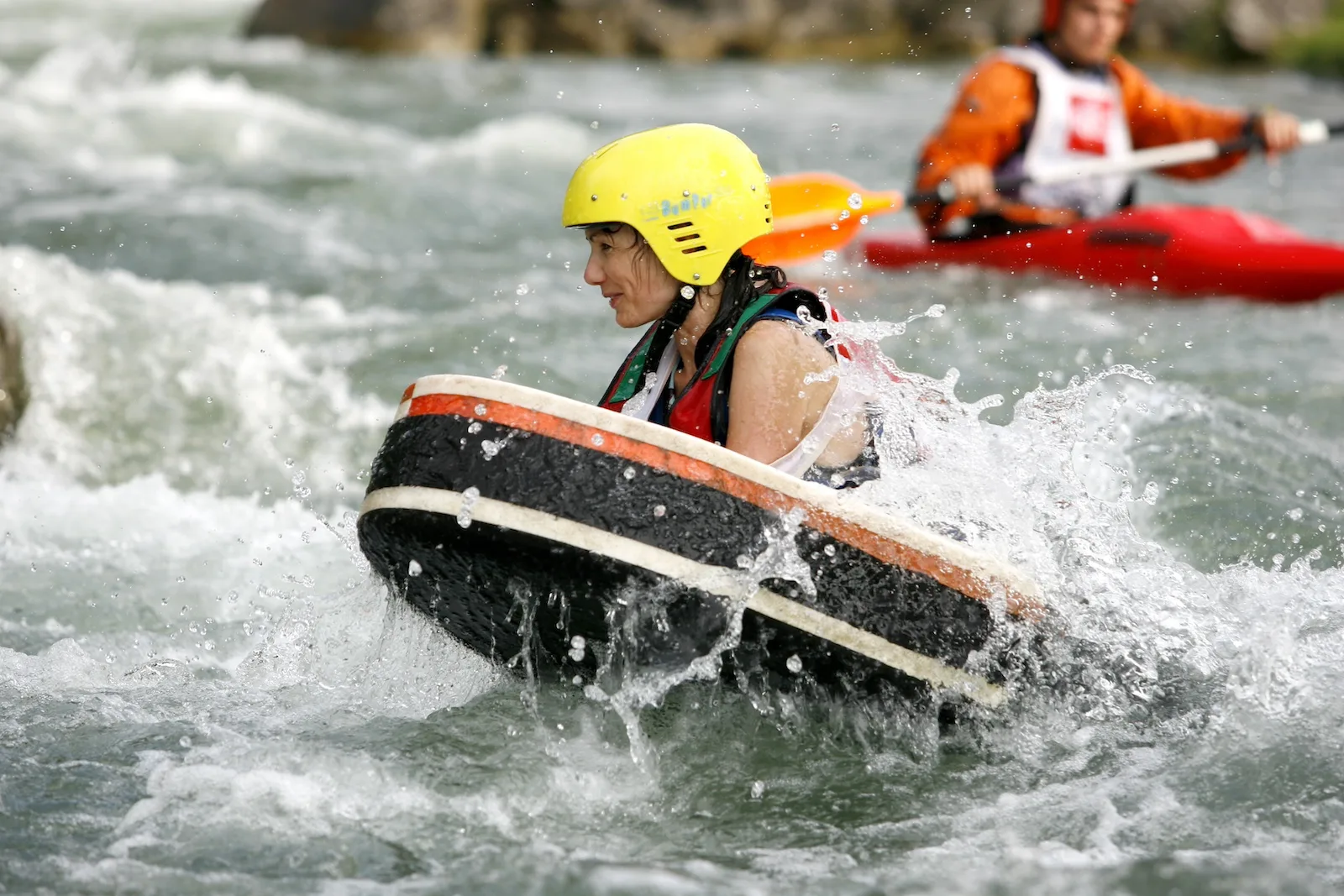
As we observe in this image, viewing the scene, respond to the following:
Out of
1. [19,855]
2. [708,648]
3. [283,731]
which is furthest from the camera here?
[283,731]

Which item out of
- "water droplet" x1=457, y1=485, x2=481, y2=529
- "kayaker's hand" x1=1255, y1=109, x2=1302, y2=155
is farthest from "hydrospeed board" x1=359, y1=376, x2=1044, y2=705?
"kayaker's hand" x1=1255, y1=109, x2=1302, y2=155

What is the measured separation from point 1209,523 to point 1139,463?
1.66 feet

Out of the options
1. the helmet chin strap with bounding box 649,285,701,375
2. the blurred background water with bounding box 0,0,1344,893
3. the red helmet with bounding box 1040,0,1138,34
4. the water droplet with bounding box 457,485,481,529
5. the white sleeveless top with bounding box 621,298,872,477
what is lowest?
the blurred background water with bounding box 0,0,1344,893

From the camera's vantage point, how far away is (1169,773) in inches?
135

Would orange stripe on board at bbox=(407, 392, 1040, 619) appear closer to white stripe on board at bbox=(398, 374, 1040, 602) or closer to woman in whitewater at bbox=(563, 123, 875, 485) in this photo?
white stripe on board at bbox=(398, 374, 1040, 602)

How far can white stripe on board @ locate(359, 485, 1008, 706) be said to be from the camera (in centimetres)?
318

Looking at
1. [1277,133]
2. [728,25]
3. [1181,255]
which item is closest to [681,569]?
[1181,255]

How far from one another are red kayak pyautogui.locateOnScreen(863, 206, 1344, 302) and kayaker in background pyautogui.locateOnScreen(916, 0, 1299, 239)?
0.69 ft

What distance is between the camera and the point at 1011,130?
26.1 feet

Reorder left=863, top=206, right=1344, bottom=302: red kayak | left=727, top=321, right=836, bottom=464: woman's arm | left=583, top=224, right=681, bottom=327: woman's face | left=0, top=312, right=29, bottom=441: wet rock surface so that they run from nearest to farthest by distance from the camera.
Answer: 1. left=727, top=321, right=836, bottom=464: woman's arm
2. left=583, top=224, right=681, bottom=327: woman's face
3. left=0, top=312, right=29, bottom=441: wet rock surface
4. left=863, top=206, right=1344, bottom=302: red kayak

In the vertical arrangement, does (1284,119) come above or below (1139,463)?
above

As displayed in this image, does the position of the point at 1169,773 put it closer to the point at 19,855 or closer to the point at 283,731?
the point at 283,731

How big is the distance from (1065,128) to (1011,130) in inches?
11.5

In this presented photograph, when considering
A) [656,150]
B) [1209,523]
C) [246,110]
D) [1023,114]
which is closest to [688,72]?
[246,110]
